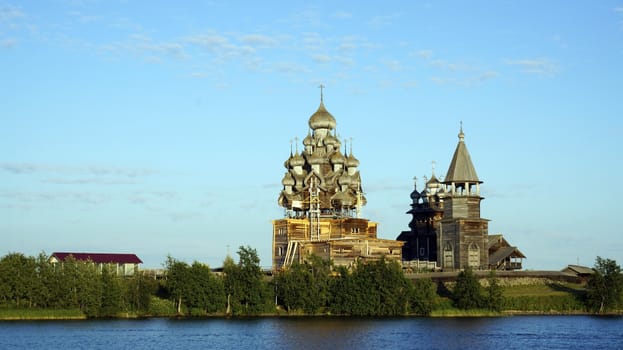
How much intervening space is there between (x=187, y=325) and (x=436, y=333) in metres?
20.7

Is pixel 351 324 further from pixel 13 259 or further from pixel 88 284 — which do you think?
pixel 13 259

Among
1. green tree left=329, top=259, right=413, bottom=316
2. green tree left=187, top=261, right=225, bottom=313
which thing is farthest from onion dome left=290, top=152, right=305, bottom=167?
green tree left=329, top=259, right=413, bottom=316

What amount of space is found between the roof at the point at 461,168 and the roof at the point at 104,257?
34417 millimetres

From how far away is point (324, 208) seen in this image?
366 feet

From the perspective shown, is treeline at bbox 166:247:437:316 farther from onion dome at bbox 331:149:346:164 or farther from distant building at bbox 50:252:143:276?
onion dome at bbox 331:149:346:164

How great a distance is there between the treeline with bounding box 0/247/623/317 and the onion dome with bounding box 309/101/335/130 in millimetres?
27795

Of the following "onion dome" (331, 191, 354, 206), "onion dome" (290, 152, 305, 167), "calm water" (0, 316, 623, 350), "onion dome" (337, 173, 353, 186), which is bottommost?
"calm water" (0, 316, 623, 350)

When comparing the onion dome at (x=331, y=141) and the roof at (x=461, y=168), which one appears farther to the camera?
the onion dome at (x=331, y=141)

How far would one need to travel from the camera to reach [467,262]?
335 ft

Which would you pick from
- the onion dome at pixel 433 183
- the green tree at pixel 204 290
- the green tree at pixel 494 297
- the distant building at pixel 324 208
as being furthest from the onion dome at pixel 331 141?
the green tree at pixel 494 297

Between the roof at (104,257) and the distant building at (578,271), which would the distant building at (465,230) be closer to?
the distant building at (578,271)

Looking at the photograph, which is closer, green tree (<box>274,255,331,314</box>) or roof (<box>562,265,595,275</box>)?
green tree (<box>274,255,331,314</box>)

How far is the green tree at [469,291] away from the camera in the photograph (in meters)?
87.2

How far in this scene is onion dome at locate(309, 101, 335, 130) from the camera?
115125 millimetres
